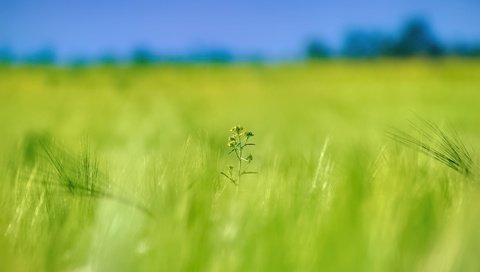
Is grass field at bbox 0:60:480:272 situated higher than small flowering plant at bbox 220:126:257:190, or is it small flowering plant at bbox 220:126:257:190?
small flowering plant at bbox 220:126:257:190

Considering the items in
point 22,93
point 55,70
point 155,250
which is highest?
point 55,70

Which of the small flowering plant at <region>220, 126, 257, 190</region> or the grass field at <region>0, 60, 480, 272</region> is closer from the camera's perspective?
the grass field at <region>0, 60, 480, 272</region>

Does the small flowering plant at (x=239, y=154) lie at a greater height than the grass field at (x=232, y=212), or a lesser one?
greater

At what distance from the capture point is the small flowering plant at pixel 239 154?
1030mm

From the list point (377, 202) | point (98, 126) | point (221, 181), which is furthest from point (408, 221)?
point (98, 126)

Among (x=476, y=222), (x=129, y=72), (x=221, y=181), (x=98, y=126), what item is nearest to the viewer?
(x=476, y=222)

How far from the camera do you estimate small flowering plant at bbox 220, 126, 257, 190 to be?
103cm

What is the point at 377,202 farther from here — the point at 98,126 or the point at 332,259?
the point at 98,126

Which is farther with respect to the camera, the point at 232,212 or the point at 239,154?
the point at 239,154

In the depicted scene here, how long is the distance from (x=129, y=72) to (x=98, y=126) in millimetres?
18521

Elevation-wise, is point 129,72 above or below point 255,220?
above

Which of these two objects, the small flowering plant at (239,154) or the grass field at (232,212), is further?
the small flowering plant at (239,154)

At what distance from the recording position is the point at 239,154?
1139 mm

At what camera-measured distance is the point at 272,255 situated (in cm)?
59
